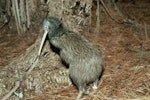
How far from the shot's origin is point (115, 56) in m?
5.25

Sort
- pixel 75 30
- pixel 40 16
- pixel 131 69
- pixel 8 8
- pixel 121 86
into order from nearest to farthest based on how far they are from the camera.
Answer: pixel 121 86 → pixel 131 69 → pixel 75 30 → pixel 40 16 → pixel 8 8

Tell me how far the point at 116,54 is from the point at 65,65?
2.84 feet

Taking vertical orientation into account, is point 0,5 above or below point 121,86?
above

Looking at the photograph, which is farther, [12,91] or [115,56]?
[115,56]

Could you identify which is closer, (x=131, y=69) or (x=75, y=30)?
(x=131, y=69)

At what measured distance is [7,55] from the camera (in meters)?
5.53

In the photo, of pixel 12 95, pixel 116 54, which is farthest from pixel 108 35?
pixel 12 95

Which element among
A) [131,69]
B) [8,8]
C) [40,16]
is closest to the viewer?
[131,69]

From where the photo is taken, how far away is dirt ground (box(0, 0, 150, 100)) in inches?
174

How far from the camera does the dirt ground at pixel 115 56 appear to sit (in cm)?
443

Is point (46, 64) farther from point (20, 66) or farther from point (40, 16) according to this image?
point (40, 16)

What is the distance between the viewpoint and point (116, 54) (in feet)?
17.4

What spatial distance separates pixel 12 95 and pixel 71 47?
966mm

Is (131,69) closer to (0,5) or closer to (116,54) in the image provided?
(116,54)
